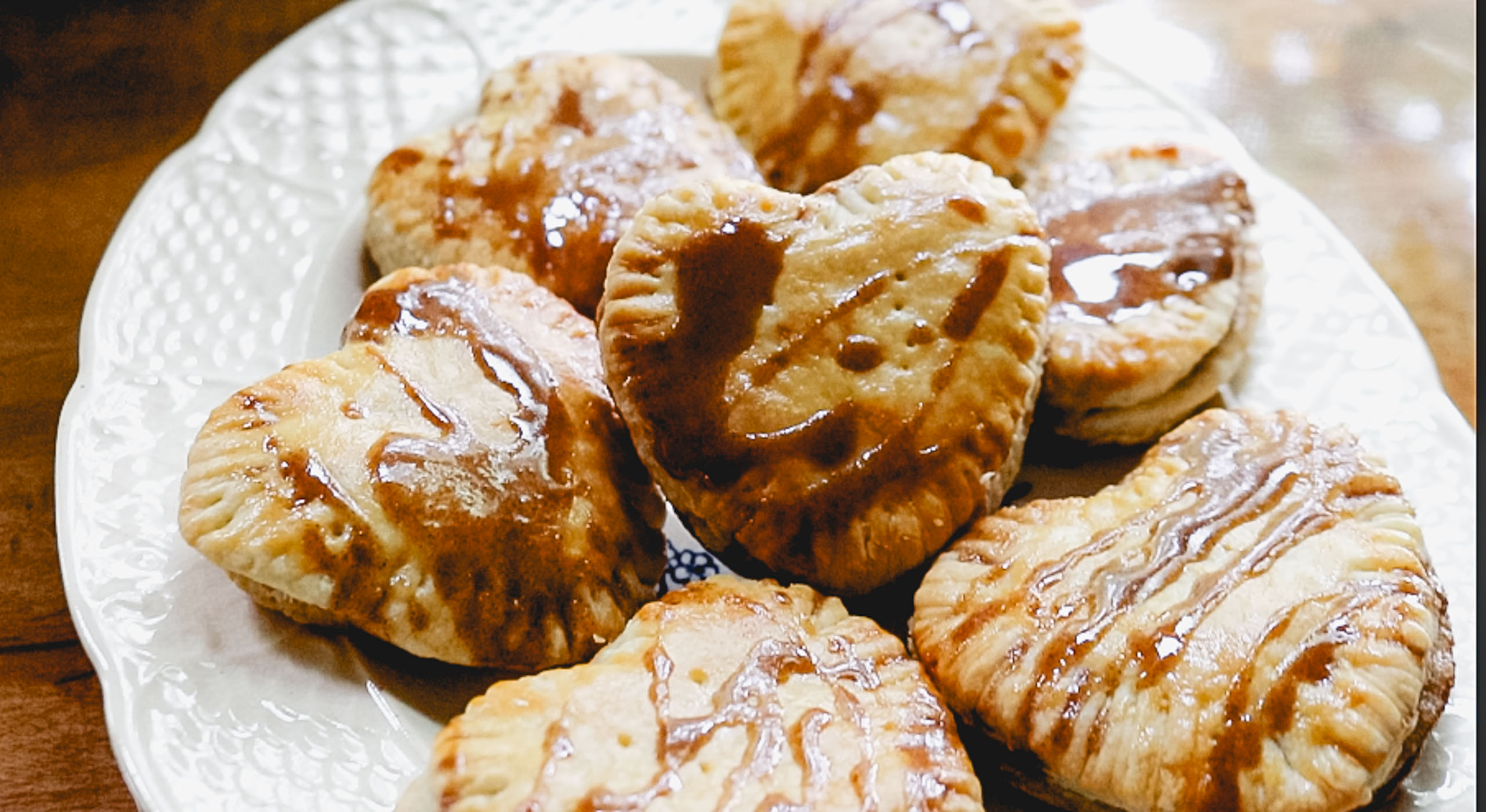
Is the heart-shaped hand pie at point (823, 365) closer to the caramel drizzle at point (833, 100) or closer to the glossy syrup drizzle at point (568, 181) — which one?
the glossy syrup drizzle at point (568, 181)

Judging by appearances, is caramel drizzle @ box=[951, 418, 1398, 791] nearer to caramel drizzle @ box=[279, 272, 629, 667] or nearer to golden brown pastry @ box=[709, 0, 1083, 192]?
caramel drizzle @ box=[279, 272, 629, 667]

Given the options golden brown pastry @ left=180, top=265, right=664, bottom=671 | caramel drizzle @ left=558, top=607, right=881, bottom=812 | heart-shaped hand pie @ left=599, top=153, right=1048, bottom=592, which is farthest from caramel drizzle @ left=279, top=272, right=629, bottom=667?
caramel drizzle @ left=558, top=607, right=881, bottom=812

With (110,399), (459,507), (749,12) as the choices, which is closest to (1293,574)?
(459,507)

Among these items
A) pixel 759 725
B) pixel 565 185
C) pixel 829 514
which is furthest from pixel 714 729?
pixel 565 185

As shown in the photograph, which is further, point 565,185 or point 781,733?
point 565,185

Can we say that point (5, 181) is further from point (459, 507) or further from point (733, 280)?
point (733, 280)

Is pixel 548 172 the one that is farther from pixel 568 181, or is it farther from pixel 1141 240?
pixel 1141 240
